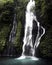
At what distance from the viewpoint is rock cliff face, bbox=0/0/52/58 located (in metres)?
25.9

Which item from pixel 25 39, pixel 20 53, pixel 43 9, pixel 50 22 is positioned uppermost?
pixel 43 9

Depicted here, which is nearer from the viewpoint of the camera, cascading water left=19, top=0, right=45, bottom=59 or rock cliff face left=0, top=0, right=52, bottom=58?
rock cliff face left=0, top=0, right=52, bottom=58

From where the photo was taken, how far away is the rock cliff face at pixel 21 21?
2592 centimetres

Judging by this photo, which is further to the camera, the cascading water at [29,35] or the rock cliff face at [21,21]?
the cascading water at [29,35]

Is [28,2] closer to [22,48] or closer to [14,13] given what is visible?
[14,13]

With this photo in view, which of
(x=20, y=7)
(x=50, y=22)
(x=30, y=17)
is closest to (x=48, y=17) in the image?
(x=50, y=22)

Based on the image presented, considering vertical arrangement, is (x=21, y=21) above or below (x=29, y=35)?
above

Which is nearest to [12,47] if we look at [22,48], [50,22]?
[22,48]

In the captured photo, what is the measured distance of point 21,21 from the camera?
29297 millimetres

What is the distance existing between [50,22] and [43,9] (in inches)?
Answer: 72.7

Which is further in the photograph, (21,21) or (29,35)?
(21,21)

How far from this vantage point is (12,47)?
28047 mm

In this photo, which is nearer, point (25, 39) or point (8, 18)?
point (25, 39)

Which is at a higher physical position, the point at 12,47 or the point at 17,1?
the point at 17,1
